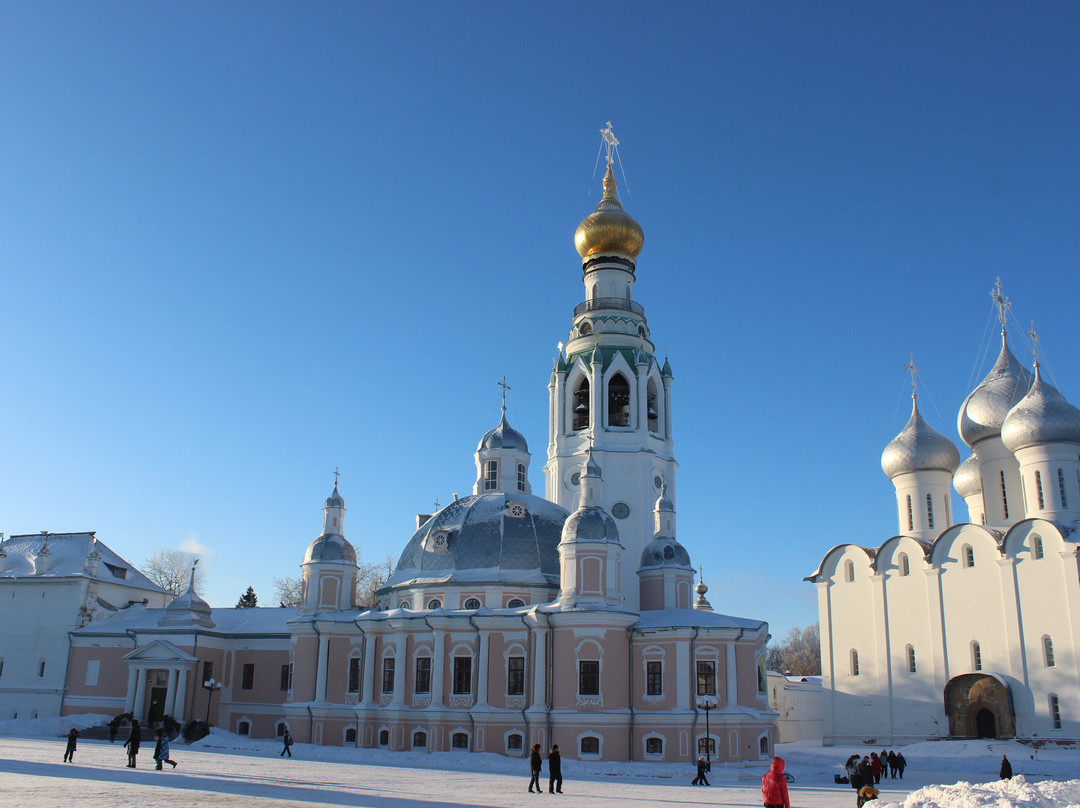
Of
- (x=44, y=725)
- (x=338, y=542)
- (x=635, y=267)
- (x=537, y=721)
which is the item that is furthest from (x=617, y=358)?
(x=44, y=725)

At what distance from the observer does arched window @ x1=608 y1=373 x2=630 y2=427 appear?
141 ft

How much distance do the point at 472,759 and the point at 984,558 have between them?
19610 millimetres

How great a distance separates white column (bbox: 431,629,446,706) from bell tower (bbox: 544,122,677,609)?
28.2 ft

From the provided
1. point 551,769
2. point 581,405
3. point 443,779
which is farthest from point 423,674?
point 581,405

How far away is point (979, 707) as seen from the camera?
33.0m

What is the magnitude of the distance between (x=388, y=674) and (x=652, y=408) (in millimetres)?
17294

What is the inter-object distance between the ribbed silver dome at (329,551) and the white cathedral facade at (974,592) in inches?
767

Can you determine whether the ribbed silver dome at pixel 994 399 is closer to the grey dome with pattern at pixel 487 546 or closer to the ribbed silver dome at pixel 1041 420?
the ribbed silver dome at pixel 1041 420

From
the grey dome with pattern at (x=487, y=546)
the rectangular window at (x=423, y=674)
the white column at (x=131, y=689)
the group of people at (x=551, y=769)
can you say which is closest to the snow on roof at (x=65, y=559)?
the white column at (x=131, y=689)

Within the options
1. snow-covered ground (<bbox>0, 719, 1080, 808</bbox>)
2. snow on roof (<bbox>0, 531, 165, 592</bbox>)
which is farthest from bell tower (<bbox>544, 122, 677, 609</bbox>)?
snow on roof (<bbox>0, 531, 165, 592</bbox>)

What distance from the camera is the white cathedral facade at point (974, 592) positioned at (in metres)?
31.9

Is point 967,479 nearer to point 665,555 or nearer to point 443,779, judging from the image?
point 665,555

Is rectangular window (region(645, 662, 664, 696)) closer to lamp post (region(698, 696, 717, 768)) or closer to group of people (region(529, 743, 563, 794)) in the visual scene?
lamp post (region(698, 696, 717, 768))

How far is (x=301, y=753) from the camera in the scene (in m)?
30.9
